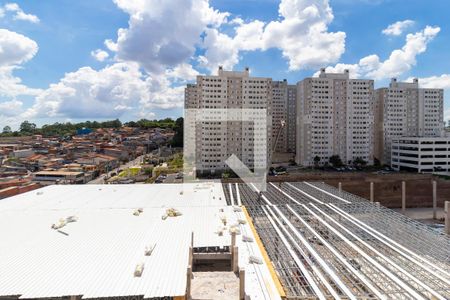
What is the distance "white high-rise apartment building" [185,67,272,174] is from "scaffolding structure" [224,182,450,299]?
17174 millimetres

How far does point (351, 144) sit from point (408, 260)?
2639 centimetres

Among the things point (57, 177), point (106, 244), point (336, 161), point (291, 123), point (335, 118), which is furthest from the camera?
point (291, 123)

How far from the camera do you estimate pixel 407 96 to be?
31.9 m

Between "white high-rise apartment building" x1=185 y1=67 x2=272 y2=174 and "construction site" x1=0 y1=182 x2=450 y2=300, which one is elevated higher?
"white high-rise apartment building" x1=185 y1=67 x2=272 y2=174

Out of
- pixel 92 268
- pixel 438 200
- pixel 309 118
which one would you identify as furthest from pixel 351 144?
pixel 92 268

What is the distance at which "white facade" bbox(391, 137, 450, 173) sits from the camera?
26547 millimetres

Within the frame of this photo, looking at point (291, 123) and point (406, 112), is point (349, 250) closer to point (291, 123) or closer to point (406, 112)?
point (406, 112)

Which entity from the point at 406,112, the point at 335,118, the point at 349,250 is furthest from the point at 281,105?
the point at 349,250

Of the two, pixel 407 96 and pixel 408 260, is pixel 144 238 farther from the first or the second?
pixel 407 96

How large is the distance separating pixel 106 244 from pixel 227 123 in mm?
22129

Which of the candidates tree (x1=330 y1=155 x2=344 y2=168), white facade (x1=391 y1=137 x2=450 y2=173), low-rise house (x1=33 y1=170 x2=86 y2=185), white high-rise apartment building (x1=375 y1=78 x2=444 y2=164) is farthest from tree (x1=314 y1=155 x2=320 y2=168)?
low-rise house (x1=33 y1=170 x2=86 y2=185)

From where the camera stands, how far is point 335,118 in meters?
30.1

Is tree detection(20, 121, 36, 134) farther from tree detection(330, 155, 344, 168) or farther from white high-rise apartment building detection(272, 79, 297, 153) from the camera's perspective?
tree detection(330, 155, 344, 168)

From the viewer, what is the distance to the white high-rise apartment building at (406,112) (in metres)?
31.8
